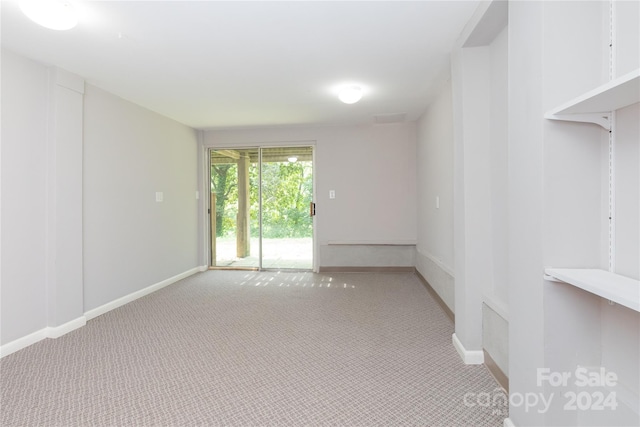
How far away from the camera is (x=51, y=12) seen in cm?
180

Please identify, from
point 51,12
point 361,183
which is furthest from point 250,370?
point 361,183

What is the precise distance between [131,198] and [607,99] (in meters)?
4.16

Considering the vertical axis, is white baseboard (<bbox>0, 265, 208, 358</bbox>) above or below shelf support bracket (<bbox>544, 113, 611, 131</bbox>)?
below

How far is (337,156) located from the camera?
5.06m

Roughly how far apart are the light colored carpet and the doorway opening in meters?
1.85

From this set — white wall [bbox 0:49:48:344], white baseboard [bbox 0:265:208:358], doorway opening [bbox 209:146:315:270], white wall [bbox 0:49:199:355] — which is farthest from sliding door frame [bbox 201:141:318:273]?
white wall [bbox 0:49:48:344]

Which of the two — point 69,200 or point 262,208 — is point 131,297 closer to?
point 69,200

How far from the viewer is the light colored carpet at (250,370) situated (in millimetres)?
1678

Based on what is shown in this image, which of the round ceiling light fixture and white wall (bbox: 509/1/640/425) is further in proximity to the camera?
the round ceiling light fixture

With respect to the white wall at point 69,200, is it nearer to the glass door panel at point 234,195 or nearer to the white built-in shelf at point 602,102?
the glass door panel at point 234,195

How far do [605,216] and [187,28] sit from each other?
2.56m

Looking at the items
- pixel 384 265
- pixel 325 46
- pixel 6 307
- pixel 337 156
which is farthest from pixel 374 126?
pixel 6 307

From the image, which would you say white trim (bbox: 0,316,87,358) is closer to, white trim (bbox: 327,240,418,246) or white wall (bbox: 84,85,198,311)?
white wall (bbox: 84,85,198,311)

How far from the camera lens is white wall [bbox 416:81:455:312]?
3.12 meters
